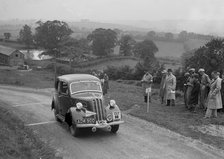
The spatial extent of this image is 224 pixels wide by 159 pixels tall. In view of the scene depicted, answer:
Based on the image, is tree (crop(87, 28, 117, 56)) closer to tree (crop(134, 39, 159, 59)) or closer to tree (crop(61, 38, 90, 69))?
tree (crop(61, 38, 90, 69))

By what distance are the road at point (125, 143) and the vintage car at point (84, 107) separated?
0.49 meters

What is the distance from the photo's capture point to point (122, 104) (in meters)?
18.6

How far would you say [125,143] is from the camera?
11078 mm

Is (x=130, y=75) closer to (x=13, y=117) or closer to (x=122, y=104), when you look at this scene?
(x=122, y=104)

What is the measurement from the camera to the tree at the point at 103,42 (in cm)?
9756

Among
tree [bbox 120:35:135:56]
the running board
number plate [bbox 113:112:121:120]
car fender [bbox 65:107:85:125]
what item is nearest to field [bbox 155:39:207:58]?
tree [bbox 120:35:135:56]

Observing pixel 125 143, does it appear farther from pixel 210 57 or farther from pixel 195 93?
pixel 210 57

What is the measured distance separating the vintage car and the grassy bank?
1.50 meters

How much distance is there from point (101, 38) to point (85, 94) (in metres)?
88.8

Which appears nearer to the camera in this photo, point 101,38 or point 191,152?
point 191,152

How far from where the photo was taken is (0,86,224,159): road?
32.4 feet

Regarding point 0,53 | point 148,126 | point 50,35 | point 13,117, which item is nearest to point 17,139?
point 13,117

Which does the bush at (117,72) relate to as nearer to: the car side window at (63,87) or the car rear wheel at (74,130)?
the car side window at (63,87)

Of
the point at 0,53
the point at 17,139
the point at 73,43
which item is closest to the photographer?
the point at 17,139
